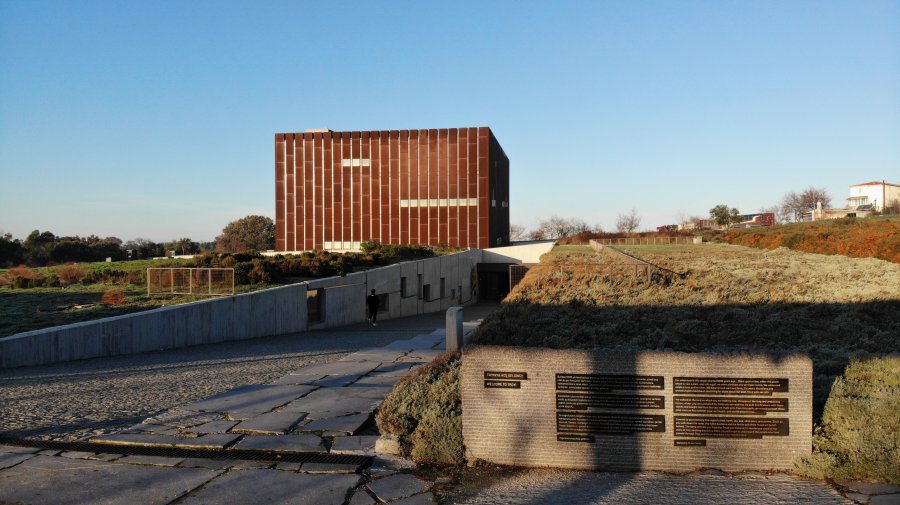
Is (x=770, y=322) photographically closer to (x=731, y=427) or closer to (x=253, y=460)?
(x=731, y=427)

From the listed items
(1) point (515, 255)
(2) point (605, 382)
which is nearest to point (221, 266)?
(2) point (605, 382)

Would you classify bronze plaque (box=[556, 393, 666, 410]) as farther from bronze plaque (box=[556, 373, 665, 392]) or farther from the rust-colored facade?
the rust-colored facade

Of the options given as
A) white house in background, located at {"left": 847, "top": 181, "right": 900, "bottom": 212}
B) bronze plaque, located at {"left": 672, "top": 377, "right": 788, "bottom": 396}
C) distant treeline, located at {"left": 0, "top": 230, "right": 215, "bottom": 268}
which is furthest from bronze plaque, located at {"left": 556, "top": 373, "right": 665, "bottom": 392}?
white house in background, located at {"left": 847, "top": 181, "right": 900, "bottom": 212}

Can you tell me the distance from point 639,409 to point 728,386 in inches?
31.3

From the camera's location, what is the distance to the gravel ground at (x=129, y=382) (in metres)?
7.24

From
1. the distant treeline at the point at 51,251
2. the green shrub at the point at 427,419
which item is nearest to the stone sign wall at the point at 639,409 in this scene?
the green shrub at the point at 427,419

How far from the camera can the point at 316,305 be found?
855 inches

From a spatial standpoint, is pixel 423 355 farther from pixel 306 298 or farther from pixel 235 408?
pixel 306 298

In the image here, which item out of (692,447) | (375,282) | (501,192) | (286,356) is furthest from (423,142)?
(692,447)

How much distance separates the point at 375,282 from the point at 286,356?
1340cm

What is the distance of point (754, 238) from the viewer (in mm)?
31172

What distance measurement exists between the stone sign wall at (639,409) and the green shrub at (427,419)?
34 cm

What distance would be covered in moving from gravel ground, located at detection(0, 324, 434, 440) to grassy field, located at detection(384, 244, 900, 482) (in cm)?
426

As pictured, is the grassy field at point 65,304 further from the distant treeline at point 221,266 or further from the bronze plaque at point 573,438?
the bronze plaque at point 573,438
